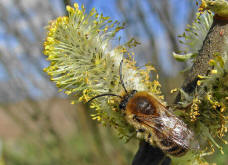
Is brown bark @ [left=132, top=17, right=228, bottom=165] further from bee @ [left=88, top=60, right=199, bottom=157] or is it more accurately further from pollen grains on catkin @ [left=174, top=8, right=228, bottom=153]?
bee @ [left=88, top=60, right=199, bottom=157]

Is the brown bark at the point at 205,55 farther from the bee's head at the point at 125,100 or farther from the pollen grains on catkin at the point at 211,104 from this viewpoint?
the bee's head at the point at 125,100

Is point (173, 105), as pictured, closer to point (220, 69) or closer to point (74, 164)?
point (220, 69)

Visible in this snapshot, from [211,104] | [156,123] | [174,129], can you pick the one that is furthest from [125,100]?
[211,104]

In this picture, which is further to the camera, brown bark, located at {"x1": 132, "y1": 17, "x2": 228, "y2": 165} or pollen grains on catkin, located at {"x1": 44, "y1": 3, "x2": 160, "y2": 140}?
pollen grains on catkin, located at {"x1": 44, "y1": 3, "x2": 160, "y2": 140}

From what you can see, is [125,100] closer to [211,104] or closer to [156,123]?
[156,123]

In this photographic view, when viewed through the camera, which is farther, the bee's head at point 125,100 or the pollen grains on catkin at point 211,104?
the bee's head at point 125,100

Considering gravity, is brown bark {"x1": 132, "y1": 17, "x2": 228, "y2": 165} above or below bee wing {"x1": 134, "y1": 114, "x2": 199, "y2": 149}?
above

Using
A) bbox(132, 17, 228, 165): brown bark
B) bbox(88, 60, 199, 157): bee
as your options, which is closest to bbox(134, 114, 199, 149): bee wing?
bbox(88, 60, 199, 157): bee

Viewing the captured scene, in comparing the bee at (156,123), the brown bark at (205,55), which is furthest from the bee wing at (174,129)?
the brown bark at (205,55)

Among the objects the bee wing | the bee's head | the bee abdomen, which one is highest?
the bee's head

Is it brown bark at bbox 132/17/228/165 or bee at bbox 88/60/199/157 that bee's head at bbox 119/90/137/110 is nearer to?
bee at bbox 88/60/199/157
